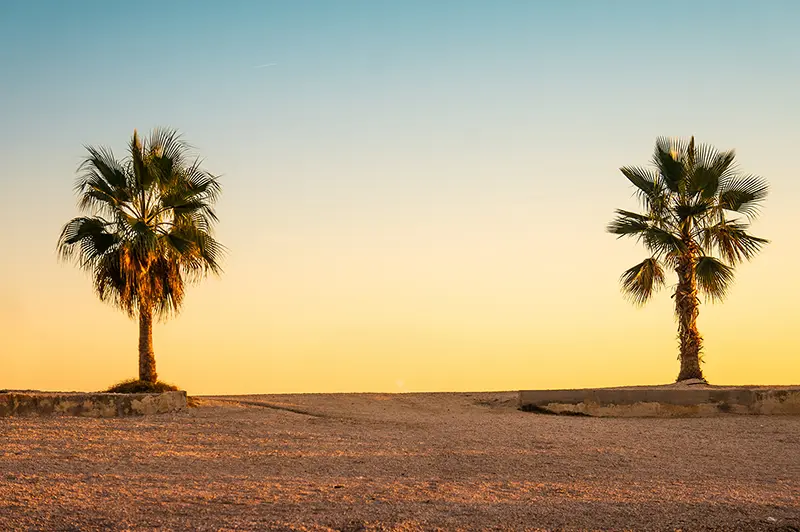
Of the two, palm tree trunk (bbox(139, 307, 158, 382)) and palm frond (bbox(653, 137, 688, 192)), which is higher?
palm frond (bbox(653, 137, 688, 192))

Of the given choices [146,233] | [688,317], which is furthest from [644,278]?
[146,233]

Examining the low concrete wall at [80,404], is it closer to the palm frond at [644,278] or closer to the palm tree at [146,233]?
the palm tree at [146,233]

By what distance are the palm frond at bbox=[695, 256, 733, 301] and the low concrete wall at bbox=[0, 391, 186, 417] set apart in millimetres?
12081

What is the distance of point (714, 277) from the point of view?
18.5 metres

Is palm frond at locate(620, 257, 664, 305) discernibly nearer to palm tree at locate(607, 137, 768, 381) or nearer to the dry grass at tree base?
palm tree at locate(607, 137, 768, 381)

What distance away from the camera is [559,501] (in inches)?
281

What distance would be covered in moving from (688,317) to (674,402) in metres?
5.16

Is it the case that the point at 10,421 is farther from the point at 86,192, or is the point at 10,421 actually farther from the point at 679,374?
the point at 679,374

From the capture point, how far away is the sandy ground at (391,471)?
641 cm

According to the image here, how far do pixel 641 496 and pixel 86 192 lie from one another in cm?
1194

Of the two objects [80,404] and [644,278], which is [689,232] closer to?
[644,278]

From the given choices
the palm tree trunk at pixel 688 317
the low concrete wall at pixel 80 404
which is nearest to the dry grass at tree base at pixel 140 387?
the low concrete wall at pixel 80 404

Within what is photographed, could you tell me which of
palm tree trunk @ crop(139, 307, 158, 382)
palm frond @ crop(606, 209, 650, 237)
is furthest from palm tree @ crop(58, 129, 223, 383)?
palm frond @ crop(606, 209, 650, 237)

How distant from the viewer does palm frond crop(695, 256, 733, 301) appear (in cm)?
1847
